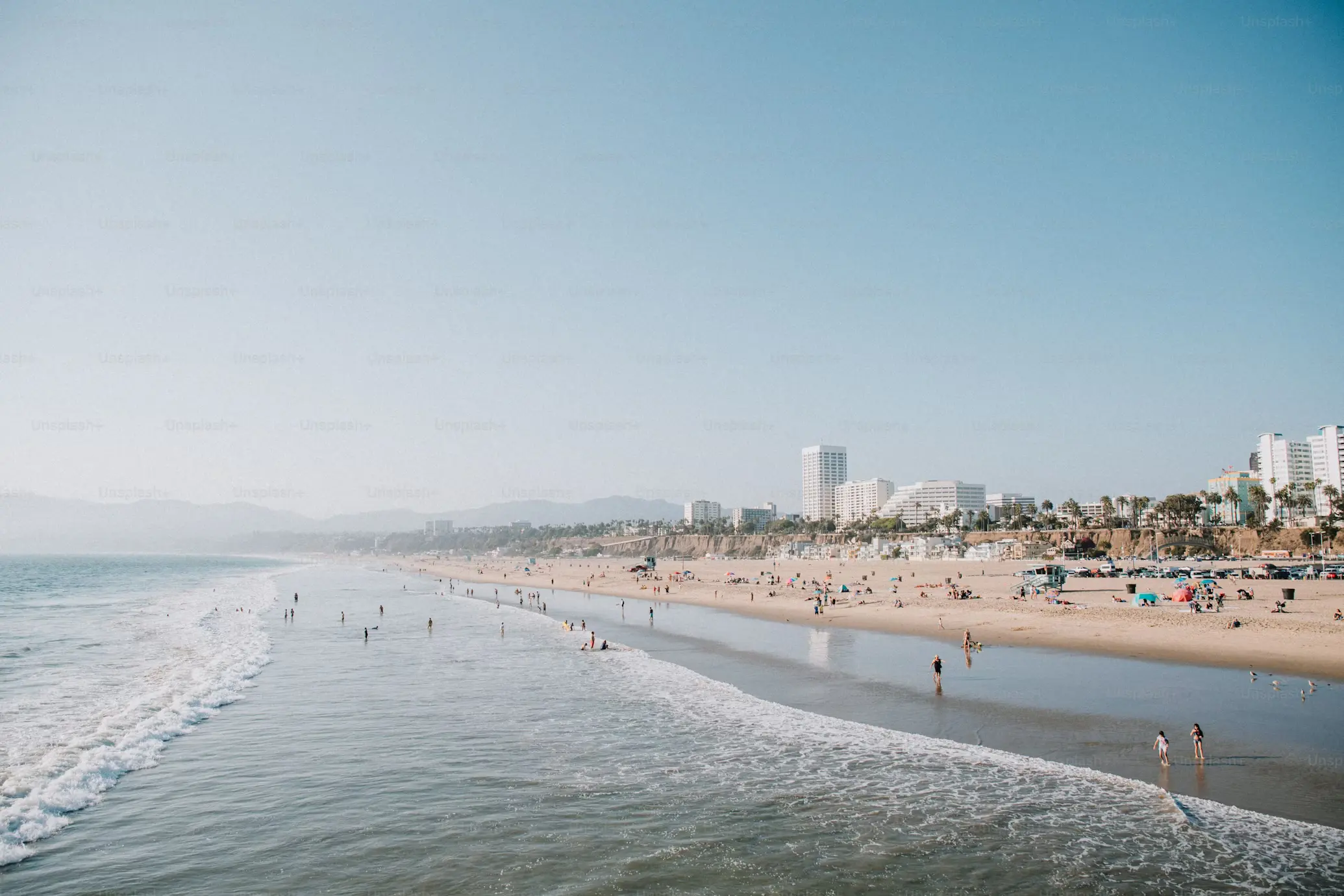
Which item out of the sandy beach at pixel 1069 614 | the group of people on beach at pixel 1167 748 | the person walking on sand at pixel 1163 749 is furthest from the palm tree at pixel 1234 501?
the person walking on sand at pixel 1163 749

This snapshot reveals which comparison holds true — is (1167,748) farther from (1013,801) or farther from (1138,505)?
(1138,505)

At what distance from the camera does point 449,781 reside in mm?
17422

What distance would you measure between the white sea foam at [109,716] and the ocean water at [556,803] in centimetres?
11

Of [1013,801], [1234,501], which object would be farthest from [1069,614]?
[1234,501]

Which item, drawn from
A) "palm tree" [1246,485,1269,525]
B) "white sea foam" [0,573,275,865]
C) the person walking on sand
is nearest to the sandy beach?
the person walking on sand

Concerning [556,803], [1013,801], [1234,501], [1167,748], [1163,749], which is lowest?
[556,803]

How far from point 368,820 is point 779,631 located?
32179 mm

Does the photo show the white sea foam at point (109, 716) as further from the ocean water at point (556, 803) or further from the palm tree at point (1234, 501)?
the palm tree at point (1234, 501)

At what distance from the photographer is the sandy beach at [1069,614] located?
30.6 meters

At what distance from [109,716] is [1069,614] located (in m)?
45.4

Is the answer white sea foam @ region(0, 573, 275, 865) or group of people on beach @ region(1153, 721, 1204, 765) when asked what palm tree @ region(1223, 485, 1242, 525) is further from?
white sea foam @ region(0, 573, 275, 865)

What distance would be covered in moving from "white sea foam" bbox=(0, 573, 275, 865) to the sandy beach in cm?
3225

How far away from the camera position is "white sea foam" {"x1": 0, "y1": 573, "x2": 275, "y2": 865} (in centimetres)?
1631

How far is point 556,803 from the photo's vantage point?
16.0 metres
